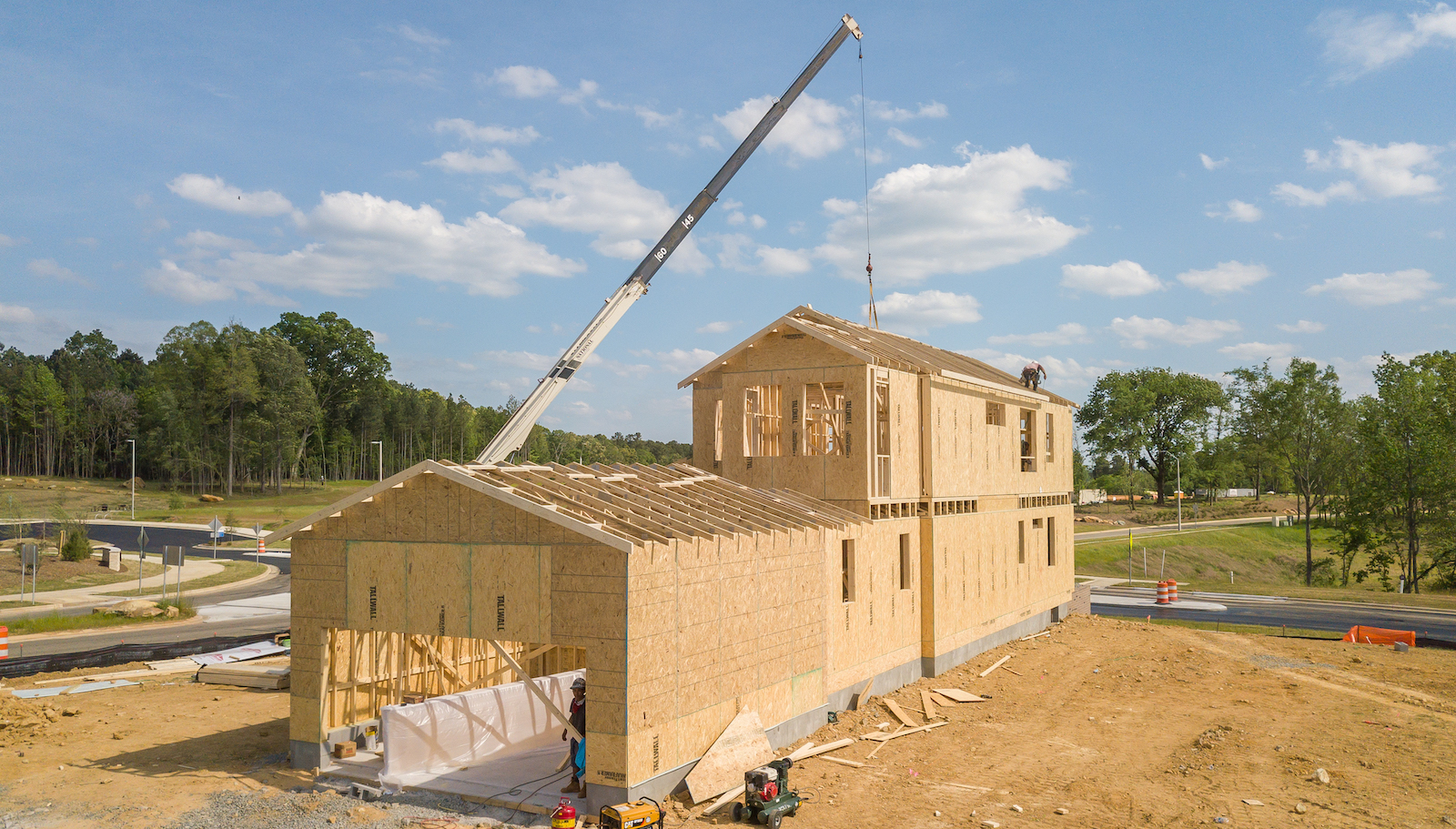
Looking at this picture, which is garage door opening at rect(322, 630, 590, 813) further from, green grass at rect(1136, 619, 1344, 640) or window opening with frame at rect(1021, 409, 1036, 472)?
green grass at rect(1136, 619, 1344, 640)

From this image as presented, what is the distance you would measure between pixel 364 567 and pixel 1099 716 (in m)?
14.5

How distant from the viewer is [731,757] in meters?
12.5

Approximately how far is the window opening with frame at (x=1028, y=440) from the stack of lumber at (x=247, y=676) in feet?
72.5

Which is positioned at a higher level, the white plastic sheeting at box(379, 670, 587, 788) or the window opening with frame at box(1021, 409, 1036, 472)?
the window opening with frame at box(1021, 409, 1036, 472)

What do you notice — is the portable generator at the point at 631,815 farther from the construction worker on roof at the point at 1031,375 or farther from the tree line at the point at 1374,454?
the tree line at the point at 1374,454

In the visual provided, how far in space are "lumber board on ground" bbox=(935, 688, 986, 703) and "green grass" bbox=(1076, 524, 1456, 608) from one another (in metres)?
30.4

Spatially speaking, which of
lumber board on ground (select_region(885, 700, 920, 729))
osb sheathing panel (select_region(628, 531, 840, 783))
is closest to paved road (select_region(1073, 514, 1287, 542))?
lumber board on ground (select_region(885, 700, 920, 729))

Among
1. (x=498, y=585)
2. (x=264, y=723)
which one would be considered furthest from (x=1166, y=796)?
(x=264, y=723)

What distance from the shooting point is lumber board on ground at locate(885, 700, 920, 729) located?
52.9ft

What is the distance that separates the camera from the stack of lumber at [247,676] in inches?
808

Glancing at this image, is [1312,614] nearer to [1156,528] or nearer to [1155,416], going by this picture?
[1156,528]

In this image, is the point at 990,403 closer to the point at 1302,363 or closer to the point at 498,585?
the point at 498,585

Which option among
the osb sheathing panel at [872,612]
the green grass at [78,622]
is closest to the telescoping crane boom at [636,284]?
the osb sheathing panel at [872,612]

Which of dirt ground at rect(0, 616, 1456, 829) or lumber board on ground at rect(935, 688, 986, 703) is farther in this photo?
lumber board on ground at rect(935, 688, 986, 703)
